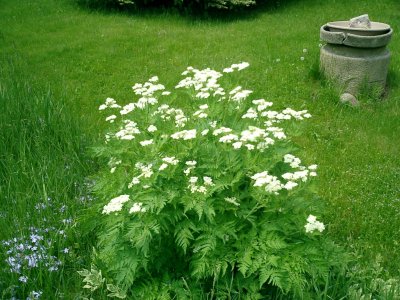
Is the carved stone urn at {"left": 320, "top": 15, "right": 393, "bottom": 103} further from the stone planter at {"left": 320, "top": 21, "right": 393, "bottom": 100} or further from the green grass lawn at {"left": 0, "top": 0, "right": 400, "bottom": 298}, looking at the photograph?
the green grass lawn at {"left": 0, "top": 0, "right": 400, "bottom": 298}

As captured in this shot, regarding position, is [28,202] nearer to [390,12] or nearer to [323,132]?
[323,132]

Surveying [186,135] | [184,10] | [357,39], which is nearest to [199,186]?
[186,135]

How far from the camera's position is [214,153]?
2.79m

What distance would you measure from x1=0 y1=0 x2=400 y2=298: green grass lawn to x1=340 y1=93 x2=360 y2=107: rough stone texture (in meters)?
0.10

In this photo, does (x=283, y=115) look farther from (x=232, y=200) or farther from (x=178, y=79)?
(x=178, y=79)

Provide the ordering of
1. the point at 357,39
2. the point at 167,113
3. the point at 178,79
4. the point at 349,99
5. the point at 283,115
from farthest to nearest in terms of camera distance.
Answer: the point at 178,79, the point at 349,99, the point at 357,39, the point at 167,113, the point at 283,115

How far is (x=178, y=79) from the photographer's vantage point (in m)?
6.56

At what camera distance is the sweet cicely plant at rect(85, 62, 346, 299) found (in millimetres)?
2539

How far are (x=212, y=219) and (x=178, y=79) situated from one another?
14.0 ft

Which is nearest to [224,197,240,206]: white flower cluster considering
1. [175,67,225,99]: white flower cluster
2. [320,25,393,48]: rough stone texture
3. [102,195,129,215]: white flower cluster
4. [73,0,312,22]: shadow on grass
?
[102,195,129,215]: white flower cluster

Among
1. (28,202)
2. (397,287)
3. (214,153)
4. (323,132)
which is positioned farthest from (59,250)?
(323,132)

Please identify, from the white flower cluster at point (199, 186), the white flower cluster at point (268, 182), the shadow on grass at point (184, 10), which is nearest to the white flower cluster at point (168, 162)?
the white flower cluster at point (199, 186)

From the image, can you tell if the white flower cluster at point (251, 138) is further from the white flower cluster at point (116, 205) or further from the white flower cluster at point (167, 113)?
the white flower cluster at point (116, 205)

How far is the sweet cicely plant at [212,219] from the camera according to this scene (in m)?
2.54
